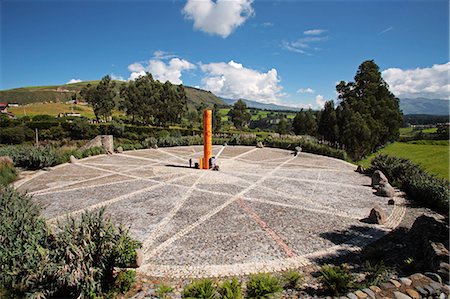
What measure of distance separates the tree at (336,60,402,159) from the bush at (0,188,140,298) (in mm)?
23679

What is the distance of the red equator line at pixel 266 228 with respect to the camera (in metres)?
6.67

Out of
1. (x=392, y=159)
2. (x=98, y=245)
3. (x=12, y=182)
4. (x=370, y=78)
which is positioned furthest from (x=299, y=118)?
(x=98, y=245)

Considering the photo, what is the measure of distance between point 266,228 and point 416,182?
7717mm

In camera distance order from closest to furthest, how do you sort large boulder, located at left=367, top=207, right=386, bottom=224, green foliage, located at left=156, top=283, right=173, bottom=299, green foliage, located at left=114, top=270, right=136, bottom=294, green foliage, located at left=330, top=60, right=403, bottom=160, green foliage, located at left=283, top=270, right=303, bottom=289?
green foliage, located at left=156, top=283, right=173, bottom=299, green foliage, located at left=114, top=270, right=136, bottom=294, green foliage, located at left=283, top=270, right=303, bottom=289, large boulder, located at left=367, top=207, right=386, bottom=224, green foliage, located at left=330, top=60, right=403, bottom=160

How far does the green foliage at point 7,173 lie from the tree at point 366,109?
2535cm

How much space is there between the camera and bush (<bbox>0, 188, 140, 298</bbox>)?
169 inches

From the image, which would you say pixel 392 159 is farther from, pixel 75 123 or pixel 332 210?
pixel 75 123

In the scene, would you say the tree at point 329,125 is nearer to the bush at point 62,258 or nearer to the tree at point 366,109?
the tree at point 366,109

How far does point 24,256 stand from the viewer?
4.51m

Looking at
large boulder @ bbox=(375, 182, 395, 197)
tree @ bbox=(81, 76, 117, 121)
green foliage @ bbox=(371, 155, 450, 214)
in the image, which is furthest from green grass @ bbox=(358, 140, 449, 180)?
tree @ bbox=(81, 76, 117, 121)

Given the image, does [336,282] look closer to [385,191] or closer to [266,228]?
[266,228]

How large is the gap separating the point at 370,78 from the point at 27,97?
168975mm

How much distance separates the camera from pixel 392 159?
46.9 ft

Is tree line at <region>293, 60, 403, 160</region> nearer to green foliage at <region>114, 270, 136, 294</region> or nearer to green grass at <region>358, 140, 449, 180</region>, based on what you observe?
green grass at <region>358, 140, 449, 180</region>
